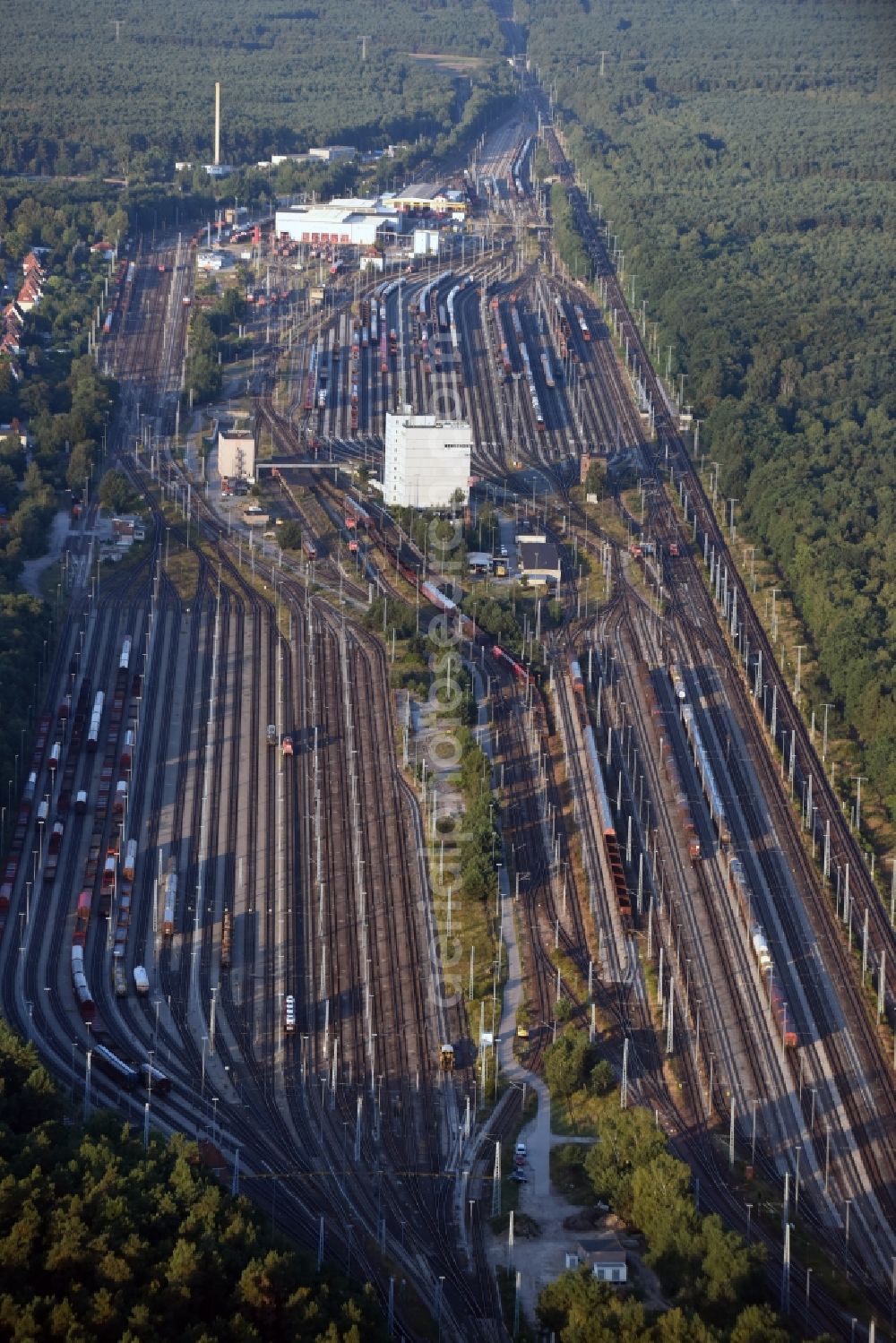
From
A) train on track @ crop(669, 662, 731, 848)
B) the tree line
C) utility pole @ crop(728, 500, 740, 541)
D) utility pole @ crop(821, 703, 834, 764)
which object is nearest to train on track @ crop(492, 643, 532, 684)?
train on track @ crop(669, 662, 731, 848)

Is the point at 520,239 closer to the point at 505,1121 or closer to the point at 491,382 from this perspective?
the point at 491,382

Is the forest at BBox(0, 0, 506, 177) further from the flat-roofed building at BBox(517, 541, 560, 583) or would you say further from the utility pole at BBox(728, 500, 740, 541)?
the flat-roofed building at BBox(517, 541, 560, 583)

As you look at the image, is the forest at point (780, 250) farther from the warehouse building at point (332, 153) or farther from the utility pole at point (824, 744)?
the warehouse building at point (332, 153)

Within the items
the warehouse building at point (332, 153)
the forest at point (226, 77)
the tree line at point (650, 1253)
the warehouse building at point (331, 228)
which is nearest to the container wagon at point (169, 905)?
the tree line at point (650, 1253)

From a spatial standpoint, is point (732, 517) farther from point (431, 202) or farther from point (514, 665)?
point (431, 202)

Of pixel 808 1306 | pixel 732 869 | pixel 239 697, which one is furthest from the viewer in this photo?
pixel 239 697

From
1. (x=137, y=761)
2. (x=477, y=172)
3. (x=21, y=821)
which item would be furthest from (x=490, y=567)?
(x=477, y=172)
